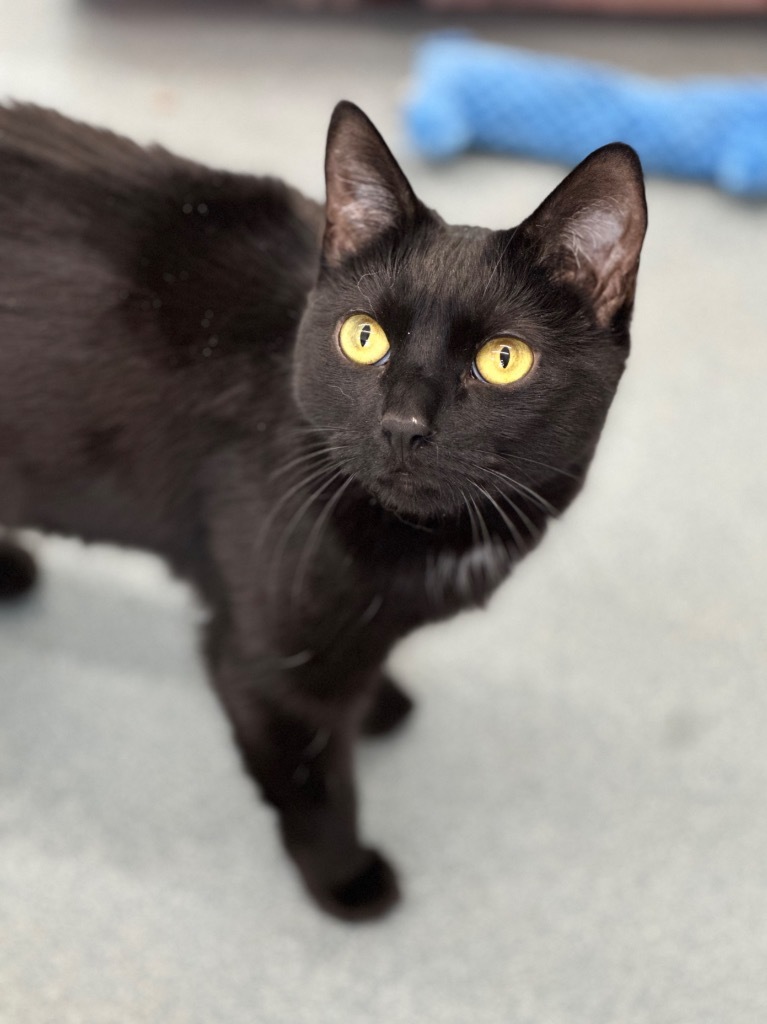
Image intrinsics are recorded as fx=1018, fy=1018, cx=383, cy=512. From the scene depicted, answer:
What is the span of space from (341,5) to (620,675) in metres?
1.71

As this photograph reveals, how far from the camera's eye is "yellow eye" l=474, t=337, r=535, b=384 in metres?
0.70

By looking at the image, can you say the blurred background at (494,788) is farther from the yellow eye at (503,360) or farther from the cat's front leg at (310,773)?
the yellow eye at (503,360)

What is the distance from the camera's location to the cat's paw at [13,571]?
1.19 meters

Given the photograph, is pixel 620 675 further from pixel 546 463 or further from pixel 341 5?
pixel 341 5

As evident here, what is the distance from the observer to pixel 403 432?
0.67 m

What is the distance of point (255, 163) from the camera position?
1777 millimetres

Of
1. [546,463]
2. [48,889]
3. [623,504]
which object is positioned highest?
[546,463]

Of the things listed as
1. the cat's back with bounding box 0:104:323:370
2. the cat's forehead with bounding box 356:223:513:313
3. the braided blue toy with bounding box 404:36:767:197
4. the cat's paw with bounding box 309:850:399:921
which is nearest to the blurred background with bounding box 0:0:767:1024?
the cat's paw with bounding box 309:850:399:921

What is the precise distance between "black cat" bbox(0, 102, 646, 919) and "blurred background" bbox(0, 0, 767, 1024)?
3.3 inches

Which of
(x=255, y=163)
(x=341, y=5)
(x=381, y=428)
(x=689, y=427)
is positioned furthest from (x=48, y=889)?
(x=341, y=5)

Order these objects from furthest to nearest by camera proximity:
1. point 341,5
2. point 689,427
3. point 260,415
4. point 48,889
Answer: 1. point 341,5
2. point 689,427
3. point 48,889
4. point 260,415

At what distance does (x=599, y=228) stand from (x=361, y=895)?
2.07ft

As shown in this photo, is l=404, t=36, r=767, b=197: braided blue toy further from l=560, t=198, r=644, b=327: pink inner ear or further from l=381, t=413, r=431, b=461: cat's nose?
l=381, t=413, r=431, b=461: cat's nose

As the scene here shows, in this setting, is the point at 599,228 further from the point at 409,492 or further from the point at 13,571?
the point at 13,571
